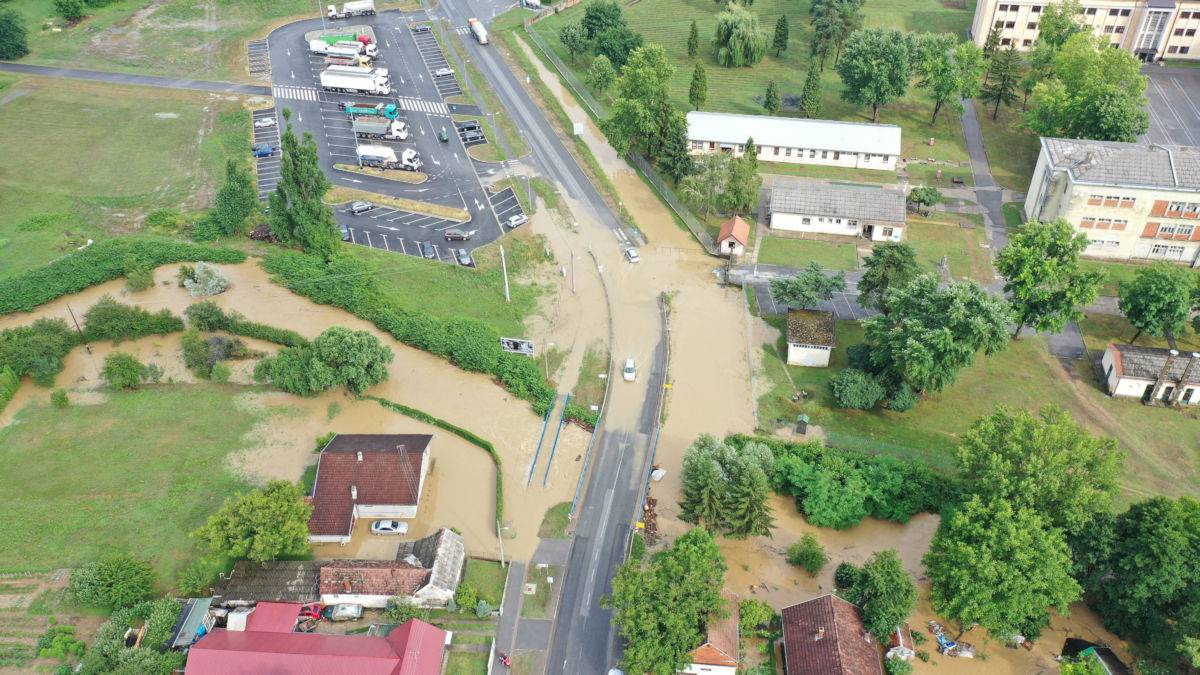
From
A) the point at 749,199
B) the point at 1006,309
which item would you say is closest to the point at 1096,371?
the point at 1006,309

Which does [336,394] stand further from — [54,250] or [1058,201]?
[1058,201]

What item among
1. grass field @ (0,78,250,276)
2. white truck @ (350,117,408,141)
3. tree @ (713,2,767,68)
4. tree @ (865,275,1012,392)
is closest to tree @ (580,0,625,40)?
tree @ (713,2,767,68)

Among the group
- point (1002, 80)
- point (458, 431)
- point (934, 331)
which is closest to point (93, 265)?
point (458, 431)

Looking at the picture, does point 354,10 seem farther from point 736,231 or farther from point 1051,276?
point 1051,276

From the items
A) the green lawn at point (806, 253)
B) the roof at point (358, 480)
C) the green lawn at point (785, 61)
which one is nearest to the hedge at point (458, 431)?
the roof at point (358, 480)

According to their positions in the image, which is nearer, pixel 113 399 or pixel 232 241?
pixel 113 399

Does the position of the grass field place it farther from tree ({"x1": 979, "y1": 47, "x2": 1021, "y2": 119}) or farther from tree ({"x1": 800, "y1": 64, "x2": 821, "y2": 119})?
tree ({"x1": 979, "y1": 47, "x2": 1021, "y2": 119})
